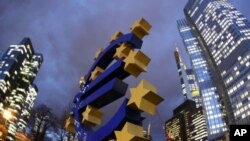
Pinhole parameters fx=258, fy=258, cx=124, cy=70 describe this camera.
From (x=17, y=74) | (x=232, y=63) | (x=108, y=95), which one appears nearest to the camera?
(x=108, y=95)

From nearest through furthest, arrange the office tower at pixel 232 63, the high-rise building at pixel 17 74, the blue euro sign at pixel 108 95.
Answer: the blue euro sign at pixel 108 95 → the high-rise building at pixel 17 74 → the office tower at pixel 232 63

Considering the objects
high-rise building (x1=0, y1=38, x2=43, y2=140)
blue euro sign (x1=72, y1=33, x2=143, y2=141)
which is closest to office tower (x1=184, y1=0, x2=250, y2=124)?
high-rise building (x1=0, y1=38, x2=43, y2=140)

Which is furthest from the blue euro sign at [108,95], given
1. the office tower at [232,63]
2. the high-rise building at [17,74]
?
the office tower at [232,63]

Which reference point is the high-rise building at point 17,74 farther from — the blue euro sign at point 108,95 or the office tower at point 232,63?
the blue euro sign at point 108,95

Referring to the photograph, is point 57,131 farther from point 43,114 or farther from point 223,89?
point 223,89

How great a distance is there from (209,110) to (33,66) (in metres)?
123

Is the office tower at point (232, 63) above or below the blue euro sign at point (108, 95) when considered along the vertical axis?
above

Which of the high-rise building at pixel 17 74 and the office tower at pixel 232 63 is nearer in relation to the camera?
the high-rise building at pixel 17 74

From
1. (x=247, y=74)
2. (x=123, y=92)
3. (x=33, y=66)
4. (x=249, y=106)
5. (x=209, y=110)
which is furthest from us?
(x=209, y=110)

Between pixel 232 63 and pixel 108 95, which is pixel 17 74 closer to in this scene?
pixel 232 63

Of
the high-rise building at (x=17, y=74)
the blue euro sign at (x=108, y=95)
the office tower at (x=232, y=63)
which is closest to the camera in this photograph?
the blue euro sign at (x=108, y=95)

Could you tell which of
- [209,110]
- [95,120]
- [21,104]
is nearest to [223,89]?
[209,110]

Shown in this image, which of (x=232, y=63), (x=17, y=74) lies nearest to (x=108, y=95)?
(x=17, y=74)

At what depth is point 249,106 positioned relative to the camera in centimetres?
13000
